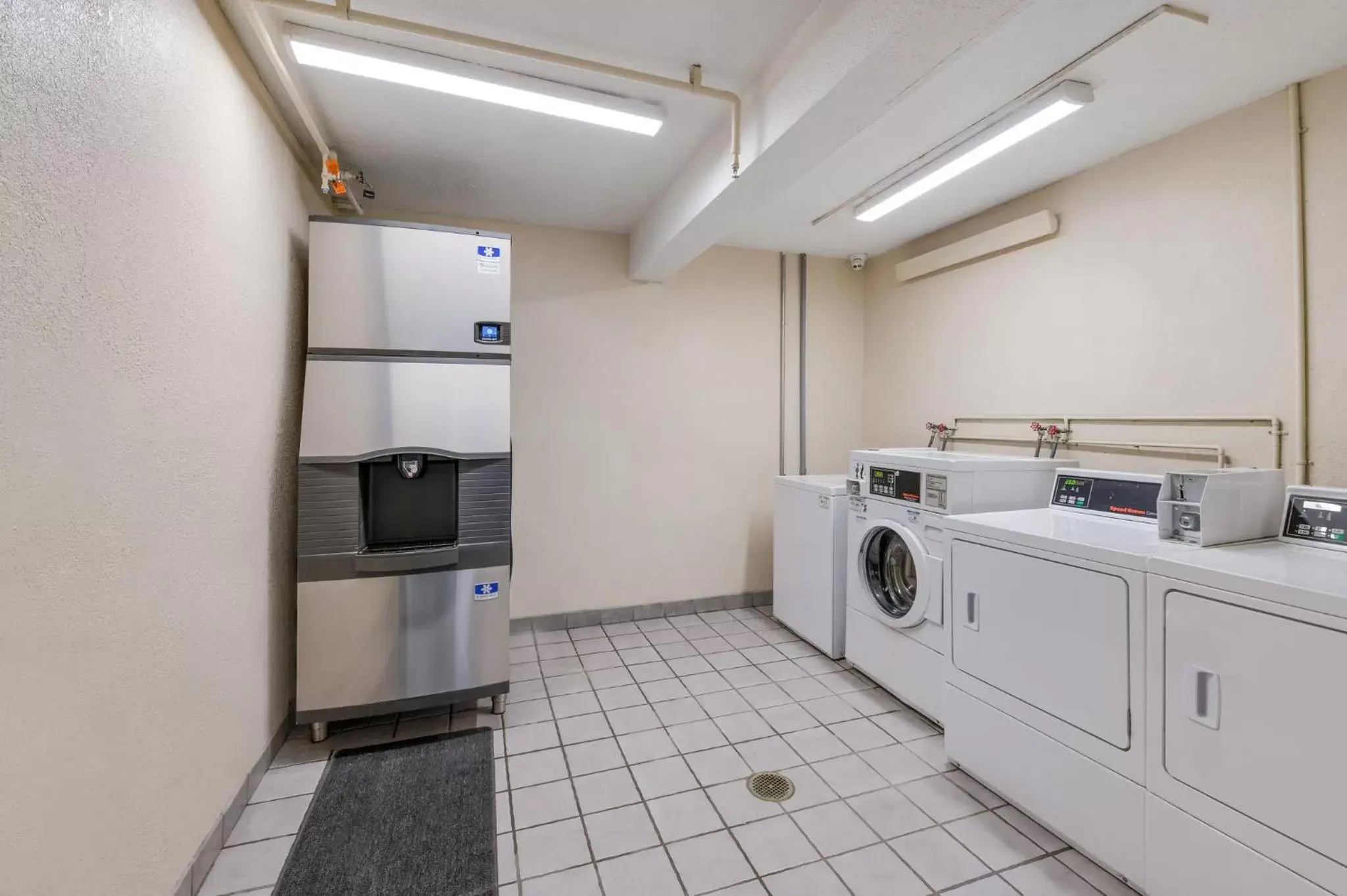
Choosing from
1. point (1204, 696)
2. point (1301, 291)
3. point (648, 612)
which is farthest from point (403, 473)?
point (1301, 291)

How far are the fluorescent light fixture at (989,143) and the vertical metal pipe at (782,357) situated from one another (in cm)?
104

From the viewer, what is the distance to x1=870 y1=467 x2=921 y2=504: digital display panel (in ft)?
8.62

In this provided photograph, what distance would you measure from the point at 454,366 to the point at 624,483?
1.62 m

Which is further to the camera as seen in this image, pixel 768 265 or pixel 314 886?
pixel 768 265

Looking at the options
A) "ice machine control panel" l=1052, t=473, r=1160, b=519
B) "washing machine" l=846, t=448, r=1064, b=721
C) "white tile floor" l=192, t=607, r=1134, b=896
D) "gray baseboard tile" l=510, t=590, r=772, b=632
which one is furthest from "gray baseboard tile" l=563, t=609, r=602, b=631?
"ice machine control panel" l=1052, t=473, r=1160, b=519

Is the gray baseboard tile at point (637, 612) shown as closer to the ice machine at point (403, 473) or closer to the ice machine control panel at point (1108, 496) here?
the ice machine at point (403, 473)

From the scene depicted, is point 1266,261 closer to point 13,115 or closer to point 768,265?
point 768,265

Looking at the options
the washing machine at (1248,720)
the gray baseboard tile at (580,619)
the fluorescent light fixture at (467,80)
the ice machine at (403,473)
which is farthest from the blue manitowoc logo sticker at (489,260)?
the washing machine at (1248,720)

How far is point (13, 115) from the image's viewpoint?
3.15ft

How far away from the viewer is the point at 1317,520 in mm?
1709

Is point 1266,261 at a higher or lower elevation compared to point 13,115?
higher

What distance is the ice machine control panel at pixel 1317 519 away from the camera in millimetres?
1648

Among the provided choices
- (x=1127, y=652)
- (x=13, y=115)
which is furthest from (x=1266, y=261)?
(x=13, y=115)

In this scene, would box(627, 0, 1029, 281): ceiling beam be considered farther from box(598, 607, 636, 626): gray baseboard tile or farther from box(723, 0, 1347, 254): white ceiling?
box(598, 607, 636, 626): gray baseboard tile
